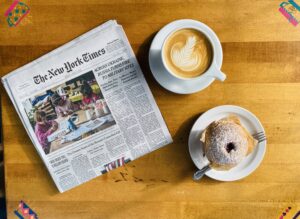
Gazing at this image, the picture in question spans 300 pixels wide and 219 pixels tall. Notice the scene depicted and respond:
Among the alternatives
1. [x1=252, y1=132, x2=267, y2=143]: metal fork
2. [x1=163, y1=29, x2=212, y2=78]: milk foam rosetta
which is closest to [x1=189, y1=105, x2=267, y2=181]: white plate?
[x1=252, y1=132, x2=267, y2=143]: metal fork

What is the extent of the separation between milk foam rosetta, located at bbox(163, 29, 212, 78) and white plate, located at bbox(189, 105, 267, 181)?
0.11 metres

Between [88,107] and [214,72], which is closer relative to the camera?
[214,72]

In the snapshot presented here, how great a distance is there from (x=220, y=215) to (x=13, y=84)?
0.61 meters

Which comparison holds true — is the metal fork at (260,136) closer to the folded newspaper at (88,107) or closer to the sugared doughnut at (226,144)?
the sugared doughnut at (226,144)

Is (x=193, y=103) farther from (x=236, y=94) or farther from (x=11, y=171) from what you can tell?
(x=11, y=171)

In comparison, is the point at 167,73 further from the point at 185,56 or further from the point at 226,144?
the point at 226,144

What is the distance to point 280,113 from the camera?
2.57 ft

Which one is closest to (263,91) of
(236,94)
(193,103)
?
(236,94)

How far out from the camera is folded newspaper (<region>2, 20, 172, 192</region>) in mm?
780

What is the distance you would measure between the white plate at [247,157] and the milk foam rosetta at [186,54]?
0.11 metres

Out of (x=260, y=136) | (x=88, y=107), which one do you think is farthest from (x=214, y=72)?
(x=88, y=107)

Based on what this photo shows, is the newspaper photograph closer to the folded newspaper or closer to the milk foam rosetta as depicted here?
the folded newspaper

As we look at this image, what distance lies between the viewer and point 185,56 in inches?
28.2

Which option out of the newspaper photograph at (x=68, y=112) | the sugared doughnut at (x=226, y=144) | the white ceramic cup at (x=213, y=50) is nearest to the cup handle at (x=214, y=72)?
the white ceramic cup at (x=213, y=50)
